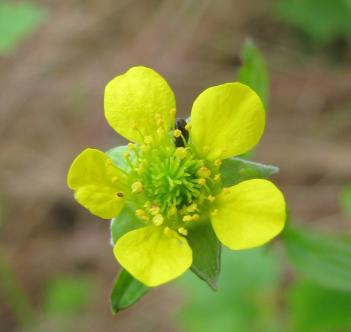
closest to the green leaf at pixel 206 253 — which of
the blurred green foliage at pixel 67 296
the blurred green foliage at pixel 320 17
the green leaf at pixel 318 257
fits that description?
the green leaf at pixel 318 257

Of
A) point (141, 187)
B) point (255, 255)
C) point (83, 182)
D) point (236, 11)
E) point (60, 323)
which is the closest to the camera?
point (83, 182)

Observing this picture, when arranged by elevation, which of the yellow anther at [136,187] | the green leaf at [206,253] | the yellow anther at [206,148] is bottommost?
the green leaf at [206,253]

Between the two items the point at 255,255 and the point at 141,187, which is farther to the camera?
the point at 255,255

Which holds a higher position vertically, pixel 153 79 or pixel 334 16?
pixel 153 79

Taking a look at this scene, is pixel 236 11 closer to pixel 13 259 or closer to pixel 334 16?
pixel 334 16

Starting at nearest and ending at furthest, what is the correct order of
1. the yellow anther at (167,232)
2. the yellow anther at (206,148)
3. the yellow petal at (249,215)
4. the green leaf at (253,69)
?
1. the yellow petal at (249,215)
2. the yellow anther at (167,232)
3. the yellow anther at (206,148)
4. the green leaf at (253,69)

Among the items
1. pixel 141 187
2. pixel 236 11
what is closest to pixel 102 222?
pixel 236 11

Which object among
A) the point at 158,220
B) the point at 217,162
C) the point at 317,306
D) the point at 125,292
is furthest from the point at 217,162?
the point at 317,306

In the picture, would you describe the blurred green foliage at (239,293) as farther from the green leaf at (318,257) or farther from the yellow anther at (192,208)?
the yellow anther at (192,208)

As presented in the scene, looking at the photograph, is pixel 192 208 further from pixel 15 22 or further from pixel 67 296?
pixel 67 296
